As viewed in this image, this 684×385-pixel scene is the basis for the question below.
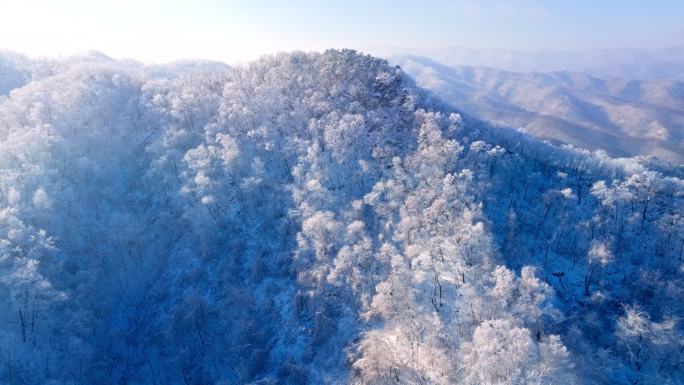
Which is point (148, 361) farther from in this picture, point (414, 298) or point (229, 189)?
point (414, 298)

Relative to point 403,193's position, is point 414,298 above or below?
below

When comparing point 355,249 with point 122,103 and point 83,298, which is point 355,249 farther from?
point 122,103

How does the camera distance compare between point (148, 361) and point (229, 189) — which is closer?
point (148, 361)

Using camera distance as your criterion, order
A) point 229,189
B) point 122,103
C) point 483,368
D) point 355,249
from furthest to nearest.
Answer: point 122,103, point 229,189, point 355,249, point 483,368

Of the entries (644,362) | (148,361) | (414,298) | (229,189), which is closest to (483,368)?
(414,298)

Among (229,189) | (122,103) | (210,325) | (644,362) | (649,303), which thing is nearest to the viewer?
(644,362)

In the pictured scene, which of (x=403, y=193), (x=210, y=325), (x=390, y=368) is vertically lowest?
(x=210, y=325)
